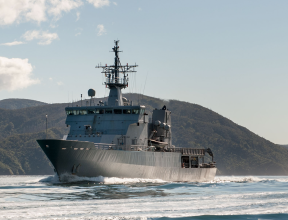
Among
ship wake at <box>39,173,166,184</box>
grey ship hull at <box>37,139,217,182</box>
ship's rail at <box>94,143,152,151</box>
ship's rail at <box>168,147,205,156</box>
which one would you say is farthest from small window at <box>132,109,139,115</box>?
ship's rail at <box>168,147,205,156</box>

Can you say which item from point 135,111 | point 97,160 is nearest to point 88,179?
point 97,160

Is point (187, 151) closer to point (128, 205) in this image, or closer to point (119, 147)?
point (119, 147)

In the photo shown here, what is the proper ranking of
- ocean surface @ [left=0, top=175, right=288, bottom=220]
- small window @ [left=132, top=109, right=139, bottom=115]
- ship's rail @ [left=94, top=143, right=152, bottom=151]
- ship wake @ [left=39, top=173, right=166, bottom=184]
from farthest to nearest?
small window @ [left=132, top=109, right=139, bottom=115], ship's rail @ [left=94, top=143, right=152, bottom=151], ship wake @ [left=39, top=173, right=166, bottom=184], ocean surface @ [left=0, top=175, right=288, bottom=220]

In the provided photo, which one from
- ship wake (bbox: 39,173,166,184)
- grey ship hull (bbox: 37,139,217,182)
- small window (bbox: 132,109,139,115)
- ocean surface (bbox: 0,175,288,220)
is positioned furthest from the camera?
small window (bbox: 132,109,139,115)

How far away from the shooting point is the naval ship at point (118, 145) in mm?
31938

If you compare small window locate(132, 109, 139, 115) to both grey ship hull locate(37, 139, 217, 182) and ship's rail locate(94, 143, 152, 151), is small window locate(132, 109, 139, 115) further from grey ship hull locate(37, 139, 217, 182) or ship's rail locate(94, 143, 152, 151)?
grey ship hull locate(37, 139, 217, 182)

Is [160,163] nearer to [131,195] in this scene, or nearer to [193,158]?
[193,158]

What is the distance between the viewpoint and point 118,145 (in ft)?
118

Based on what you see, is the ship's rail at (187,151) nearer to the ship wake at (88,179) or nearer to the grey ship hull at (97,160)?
the grey ship hull at (97,160)

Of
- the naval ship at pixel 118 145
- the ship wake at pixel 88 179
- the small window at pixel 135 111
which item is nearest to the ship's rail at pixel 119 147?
the naval ship at pixel 118 145

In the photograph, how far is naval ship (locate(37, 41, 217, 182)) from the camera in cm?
3194

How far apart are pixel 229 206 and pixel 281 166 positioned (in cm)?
18888

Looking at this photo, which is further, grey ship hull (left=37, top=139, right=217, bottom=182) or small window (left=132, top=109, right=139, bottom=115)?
small window (left=132, top=109, right=139, bottom=115)

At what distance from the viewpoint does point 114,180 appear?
33438 millimetres
